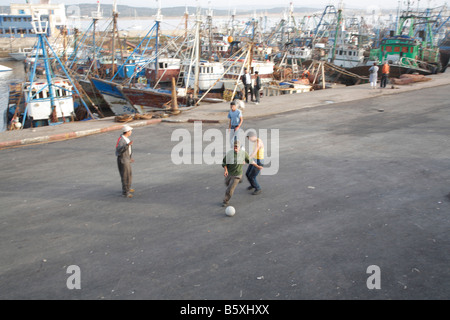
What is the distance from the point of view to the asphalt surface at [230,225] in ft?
17.6

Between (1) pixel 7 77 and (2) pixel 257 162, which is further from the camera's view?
(1) pixel 7 77

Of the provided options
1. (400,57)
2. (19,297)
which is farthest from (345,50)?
(19,297)

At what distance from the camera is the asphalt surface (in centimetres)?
538

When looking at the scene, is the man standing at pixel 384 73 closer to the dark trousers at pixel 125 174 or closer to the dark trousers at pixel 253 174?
the dark trousers at pixel 253 174

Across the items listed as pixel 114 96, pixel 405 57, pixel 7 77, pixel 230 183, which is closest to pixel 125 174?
pixel 230 183

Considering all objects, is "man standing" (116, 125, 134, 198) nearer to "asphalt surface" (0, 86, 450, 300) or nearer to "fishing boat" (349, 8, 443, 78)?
"asphalt surface" (0, 86, 450, 300)

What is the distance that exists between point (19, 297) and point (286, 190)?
5741 mm

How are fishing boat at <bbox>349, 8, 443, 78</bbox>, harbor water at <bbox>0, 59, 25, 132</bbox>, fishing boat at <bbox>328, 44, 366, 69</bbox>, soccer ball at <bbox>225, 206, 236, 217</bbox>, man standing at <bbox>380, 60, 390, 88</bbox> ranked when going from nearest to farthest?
soccer ball at <bbox>225, 206, 236, 217</bbox> < man standing at <bbox>380, 60, 390, 88</bbox> < fishing boat at <bbox>349, 8, 443, 78</bbox> < fishing boat at <bbox>328, 44, 366, 69</bbox> < harbor water at <bbox>0, 59, 25, 132</bbox>

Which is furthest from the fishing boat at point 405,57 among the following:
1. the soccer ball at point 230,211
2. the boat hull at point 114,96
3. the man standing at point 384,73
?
the soccer ball at point 230,211

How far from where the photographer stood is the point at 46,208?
319 inches

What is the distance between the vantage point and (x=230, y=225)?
7129 mm

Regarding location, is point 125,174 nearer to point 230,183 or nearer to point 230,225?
point 230,183

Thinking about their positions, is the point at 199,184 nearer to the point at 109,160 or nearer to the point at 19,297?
the point at 109,160

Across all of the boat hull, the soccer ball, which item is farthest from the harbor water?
the soccer ball
